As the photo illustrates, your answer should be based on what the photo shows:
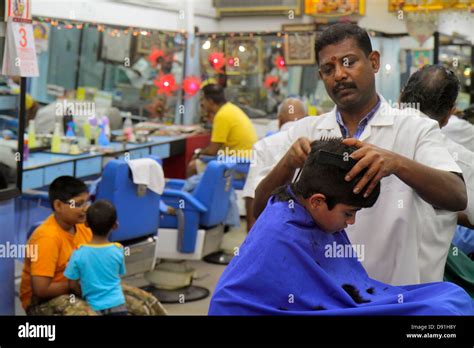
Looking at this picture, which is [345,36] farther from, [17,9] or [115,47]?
[115,47]

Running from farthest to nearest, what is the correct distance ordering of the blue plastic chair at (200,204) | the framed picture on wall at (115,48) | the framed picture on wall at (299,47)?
the framed picture on wall at (299,47)
the framed picture on wall at (115,48)
the blue plastic chair at (200,204)

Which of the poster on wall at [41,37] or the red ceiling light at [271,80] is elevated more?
the poster on wall at [41,37]

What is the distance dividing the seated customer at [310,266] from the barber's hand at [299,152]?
0.06 meters

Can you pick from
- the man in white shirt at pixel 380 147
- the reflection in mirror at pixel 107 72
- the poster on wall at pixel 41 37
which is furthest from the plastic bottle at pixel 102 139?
the man in white shirt at pixel 380 147

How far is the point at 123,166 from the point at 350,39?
2589 millimetres

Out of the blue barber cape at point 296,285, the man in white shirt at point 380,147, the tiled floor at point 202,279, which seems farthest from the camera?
the tiled floor at point 202,279

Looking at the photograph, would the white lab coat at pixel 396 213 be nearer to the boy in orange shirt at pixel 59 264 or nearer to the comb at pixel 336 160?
the comb at pixel 336 160

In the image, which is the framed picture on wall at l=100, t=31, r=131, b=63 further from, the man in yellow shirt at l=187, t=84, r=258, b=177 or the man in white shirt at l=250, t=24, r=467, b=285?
the man in white shirt at l=250, t=24, r=467, b=285

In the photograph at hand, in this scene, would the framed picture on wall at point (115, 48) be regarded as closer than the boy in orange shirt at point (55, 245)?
No

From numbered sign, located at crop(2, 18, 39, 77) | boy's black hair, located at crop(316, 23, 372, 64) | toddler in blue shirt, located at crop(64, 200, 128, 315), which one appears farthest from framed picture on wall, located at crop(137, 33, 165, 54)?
boy's black hair, located at crop(316, 23, 372, 64)

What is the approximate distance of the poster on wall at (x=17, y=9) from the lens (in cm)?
361

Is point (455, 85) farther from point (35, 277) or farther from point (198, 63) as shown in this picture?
point (198, 63)

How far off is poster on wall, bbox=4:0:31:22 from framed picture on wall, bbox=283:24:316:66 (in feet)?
18.3

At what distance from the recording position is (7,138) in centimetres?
392
